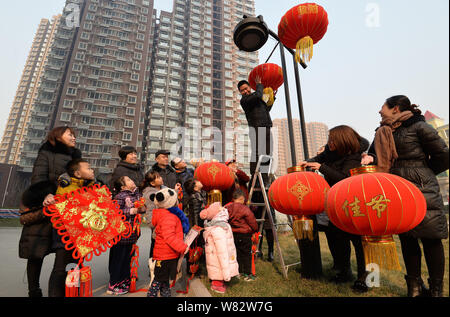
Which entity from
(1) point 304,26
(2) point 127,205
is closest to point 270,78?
(1) point 304,26

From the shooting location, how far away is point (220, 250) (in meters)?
2.80

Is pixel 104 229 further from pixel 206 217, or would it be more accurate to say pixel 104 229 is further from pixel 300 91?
pixel 300 91

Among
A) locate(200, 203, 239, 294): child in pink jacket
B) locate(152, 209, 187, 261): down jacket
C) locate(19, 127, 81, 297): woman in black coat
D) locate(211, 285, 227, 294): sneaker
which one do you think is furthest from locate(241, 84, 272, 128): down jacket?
locate(19, 127, 81, 297): woman in black coat

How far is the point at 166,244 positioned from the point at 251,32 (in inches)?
161

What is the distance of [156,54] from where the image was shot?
45.1 m

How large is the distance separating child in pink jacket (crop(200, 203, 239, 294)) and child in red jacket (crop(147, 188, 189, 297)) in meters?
0.51

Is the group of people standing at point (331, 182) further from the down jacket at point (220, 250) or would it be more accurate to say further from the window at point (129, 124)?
the window at point (129, 124)

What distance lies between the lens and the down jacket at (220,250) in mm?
2719

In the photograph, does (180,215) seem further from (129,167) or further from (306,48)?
(306,48)

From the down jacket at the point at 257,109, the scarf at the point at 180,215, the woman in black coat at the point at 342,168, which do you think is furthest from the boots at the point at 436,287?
the down jacket at the point at 257,109

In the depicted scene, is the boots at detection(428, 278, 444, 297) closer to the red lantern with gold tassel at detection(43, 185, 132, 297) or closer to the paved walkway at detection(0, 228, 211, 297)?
the paved walkway at detection(0, 228, 211, 297)

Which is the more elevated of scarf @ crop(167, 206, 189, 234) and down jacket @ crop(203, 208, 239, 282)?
scarf @ crop(167, 206, 189, 234)

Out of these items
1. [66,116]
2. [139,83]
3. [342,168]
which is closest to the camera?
[342,168]

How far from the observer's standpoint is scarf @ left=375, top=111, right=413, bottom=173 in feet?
6.61
